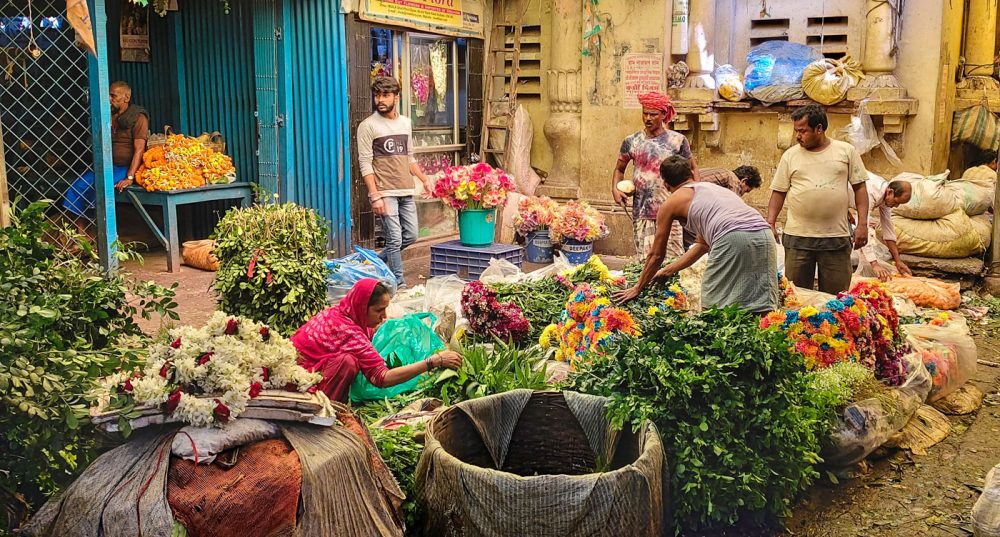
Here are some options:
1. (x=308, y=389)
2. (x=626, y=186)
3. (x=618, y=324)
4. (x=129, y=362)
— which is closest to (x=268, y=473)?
(x=308, y=389)

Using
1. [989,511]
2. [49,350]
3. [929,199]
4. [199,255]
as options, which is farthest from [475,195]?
[49,350]

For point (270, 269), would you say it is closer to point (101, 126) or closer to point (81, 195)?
point (101, 126)

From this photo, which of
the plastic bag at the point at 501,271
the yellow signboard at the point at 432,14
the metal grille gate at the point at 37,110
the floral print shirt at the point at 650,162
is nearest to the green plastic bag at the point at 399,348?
the plastic bag at the point at 501,271

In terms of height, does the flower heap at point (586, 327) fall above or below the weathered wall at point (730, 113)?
below

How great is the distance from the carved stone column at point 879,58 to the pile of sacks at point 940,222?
939 mm

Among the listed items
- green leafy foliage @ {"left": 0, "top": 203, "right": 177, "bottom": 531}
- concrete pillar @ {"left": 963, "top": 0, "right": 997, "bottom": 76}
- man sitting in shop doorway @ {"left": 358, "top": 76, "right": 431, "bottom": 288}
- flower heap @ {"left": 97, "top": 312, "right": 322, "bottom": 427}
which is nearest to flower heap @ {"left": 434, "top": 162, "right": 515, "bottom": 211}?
man sitting in shop doorway @ {"left": 358, "top": 76, "right": 431, "bottom": 288}

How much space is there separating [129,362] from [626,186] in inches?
238

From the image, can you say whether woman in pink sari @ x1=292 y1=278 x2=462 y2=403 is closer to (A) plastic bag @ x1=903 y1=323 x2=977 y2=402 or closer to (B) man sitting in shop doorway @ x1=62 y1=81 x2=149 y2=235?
(A) plastic bag @ x1=903 y1=323 x2=977 y2=402

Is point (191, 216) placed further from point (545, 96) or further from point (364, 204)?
point (545, 96)

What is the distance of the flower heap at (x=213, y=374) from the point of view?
3.39 meters

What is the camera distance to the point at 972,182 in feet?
33.9

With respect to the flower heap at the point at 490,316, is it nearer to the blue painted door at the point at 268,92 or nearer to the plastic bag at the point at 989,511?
the plastic bag at the point at 989,511

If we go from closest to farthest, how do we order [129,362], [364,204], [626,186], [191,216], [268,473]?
[268,473], [129,362], [626,186], [364,204], [191,216]

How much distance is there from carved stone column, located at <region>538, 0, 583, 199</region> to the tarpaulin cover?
25.2ft
